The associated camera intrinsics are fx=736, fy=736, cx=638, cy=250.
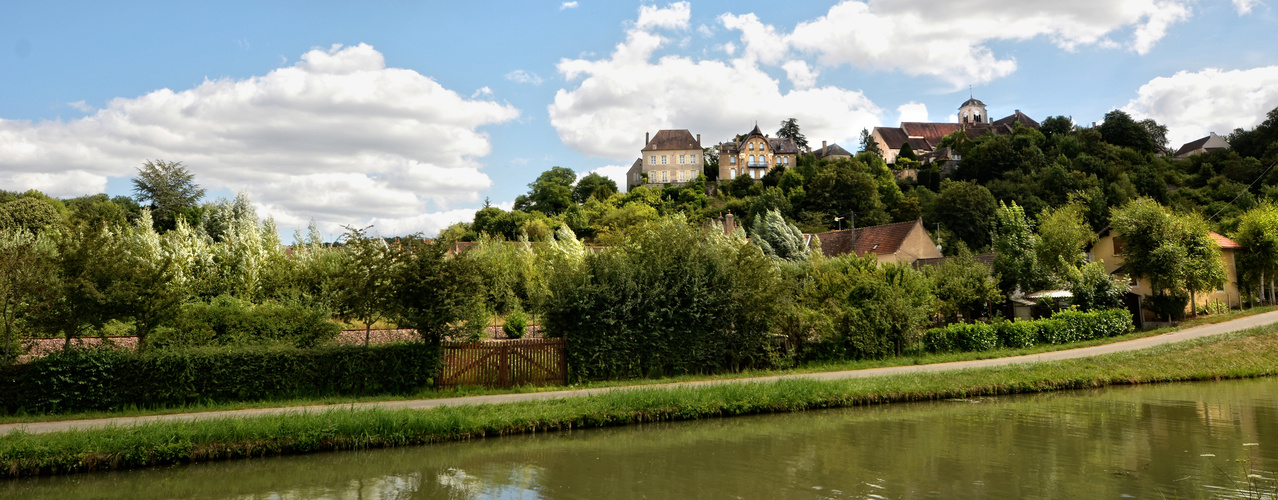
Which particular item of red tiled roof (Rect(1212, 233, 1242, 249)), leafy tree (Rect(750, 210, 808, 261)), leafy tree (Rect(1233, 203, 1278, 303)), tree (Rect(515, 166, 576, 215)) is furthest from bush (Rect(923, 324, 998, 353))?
tree (Rect(515, 166, 576, 215))

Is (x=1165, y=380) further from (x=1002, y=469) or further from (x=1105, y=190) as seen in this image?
(x=1105, y=190)

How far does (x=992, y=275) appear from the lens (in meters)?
39.0

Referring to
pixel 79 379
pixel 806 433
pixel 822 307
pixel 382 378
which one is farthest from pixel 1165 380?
pixel 79 379

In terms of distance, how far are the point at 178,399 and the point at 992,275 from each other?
120 feet

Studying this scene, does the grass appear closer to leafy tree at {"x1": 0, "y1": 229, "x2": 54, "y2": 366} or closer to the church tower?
leafy tree at {"x1": 0, "y1": 229, "x2": 54, "y2": 366}

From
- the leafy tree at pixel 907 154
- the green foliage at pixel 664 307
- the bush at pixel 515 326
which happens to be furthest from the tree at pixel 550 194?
the green foliage at pixel 664 307

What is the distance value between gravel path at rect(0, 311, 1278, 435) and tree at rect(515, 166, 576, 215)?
80258 millimetres

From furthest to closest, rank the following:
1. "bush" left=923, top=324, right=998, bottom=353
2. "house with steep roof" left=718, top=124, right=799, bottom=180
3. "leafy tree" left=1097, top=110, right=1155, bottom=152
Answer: "house with steep roof" left=718, top=124, right=799, bottom=180 → "leafy tree" left=1097, top=110, right=1155, bottom=152 → "bush" left=923, top=324, right=998, bottom=353

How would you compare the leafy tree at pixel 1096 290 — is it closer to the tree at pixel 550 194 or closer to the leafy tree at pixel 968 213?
the leafy tree at pixel 968 213

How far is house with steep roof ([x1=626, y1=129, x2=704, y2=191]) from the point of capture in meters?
120

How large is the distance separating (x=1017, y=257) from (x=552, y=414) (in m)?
29.9

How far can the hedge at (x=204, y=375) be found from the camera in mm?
17250

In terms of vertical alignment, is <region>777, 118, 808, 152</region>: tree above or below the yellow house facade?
above

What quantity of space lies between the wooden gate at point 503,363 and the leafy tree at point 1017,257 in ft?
83.3
